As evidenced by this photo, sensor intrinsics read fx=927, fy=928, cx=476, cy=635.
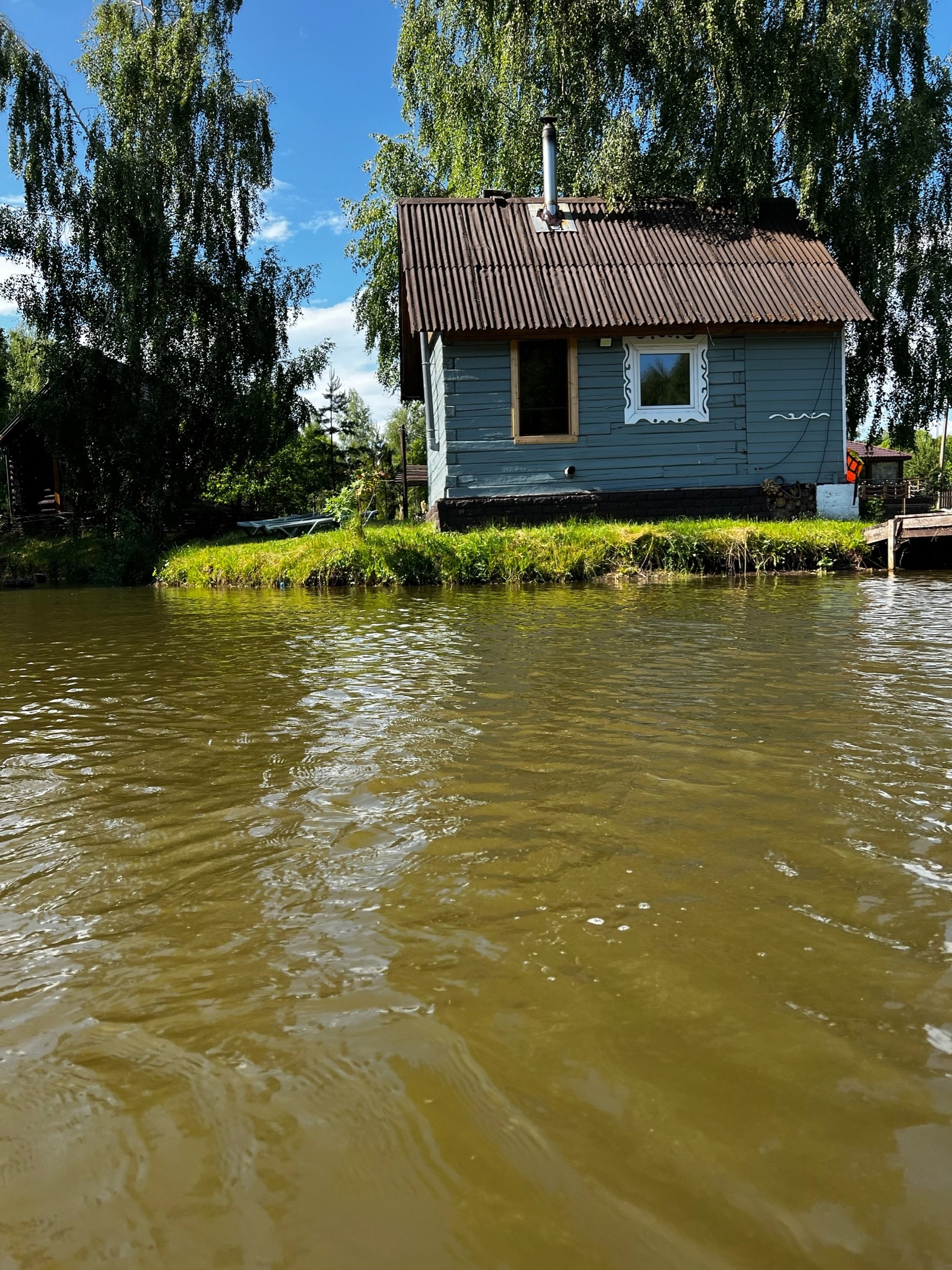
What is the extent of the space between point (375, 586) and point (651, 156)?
1078 centimetres

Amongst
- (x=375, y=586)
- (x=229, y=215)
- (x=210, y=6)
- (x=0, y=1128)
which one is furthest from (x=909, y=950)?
(x=210, y=6)

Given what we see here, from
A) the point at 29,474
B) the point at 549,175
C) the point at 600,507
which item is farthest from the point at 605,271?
the point at 29,474

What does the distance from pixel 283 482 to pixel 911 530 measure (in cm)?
1913

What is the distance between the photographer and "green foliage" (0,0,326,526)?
2041cm

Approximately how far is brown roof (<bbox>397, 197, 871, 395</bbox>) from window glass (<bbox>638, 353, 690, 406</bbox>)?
30.1 inches

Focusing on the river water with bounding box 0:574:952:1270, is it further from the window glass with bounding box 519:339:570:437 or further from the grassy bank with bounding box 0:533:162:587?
the grassy bank with bounding box 0:533:162:587

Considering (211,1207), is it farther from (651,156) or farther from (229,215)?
(229,215)

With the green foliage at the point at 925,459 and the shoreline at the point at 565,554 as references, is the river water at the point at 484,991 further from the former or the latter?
the green foliage at the point at 925,459

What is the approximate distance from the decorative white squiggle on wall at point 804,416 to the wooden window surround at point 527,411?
10.7ft

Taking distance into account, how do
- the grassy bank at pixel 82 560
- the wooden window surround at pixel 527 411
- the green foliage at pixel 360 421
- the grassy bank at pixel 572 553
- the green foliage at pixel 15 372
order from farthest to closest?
the green foliage at pixel 360 421, the green foliage at pixel 15 372, the grassy bank at pixel 82 560, the wooden window surround at pixel 527 411, the grassy bank at pixel 572 553

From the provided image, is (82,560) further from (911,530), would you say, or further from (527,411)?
(911,530)

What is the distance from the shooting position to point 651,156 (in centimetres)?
1756

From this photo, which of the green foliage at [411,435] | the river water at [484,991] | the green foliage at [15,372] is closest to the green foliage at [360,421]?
the green foliage at [411,435]

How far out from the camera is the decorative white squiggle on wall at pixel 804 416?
15047mm
